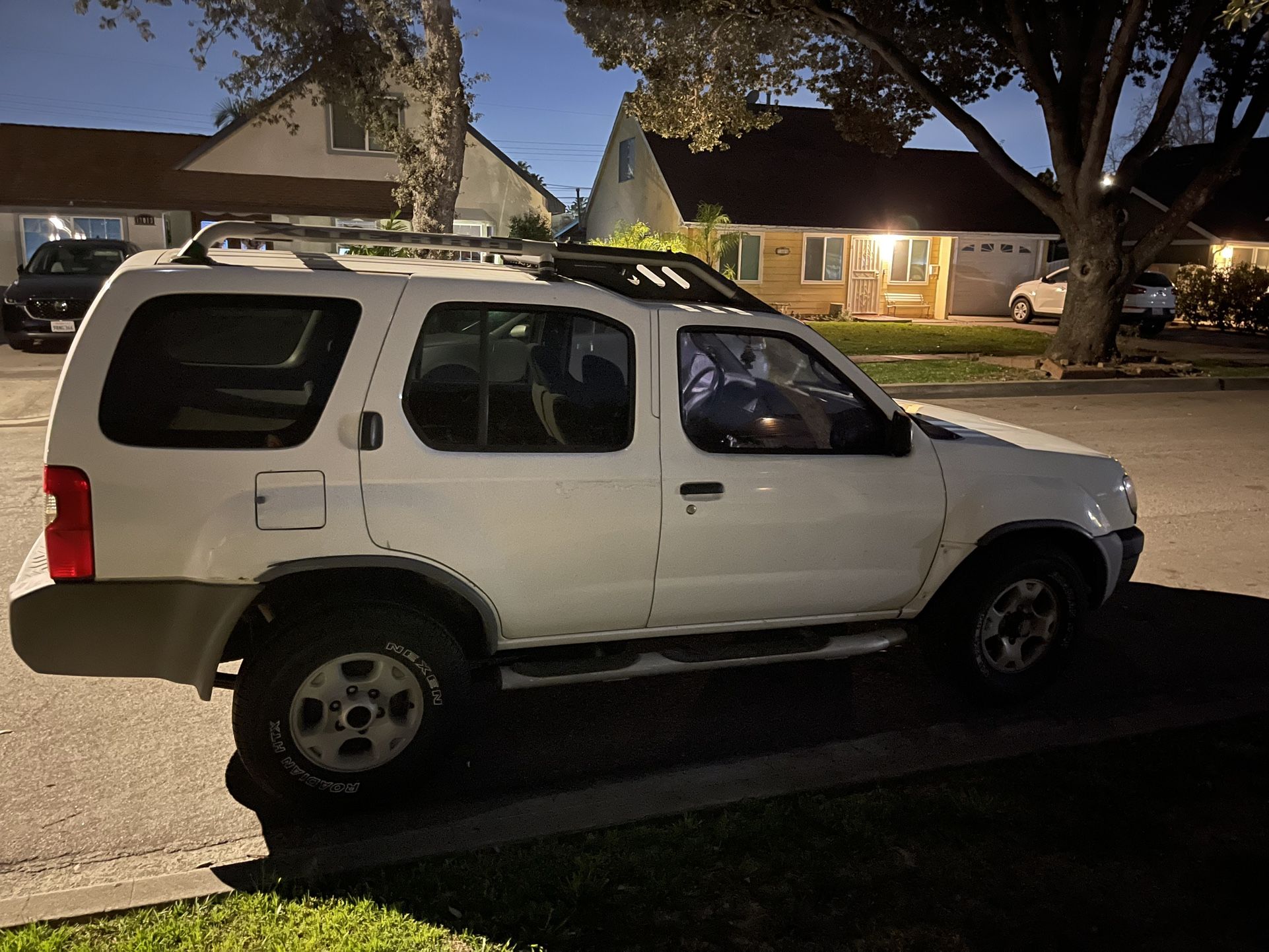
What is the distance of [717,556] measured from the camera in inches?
161

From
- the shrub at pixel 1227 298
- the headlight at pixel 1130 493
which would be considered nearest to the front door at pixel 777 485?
the headlight at pixel 1130 493

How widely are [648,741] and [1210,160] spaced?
693 inches

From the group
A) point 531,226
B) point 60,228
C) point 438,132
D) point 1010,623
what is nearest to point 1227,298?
point 531,226

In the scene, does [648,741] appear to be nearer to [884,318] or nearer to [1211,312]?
[884,318]

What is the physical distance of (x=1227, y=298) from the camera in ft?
94.1

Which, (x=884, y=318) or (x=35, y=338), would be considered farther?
(x=884, y=318)

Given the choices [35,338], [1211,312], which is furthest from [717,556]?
[1211,312]

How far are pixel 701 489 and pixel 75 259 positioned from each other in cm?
1850

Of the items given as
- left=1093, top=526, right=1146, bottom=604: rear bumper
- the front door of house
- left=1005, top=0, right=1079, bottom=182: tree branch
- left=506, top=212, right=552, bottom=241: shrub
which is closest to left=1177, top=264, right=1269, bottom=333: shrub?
the front door of house

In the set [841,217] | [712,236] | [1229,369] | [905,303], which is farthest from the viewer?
[905,303]

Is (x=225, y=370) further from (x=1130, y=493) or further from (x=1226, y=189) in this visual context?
(x=1226, y=189)

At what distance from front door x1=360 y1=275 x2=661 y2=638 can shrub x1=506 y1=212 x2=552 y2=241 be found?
73.8ft

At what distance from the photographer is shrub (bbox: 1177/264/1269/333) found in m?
27.9

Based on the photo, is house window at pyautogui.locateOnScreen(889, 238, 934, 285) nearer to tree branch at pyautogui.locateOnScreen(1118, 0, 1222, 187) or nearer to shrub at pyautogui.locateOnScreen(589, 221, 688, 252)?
shrub at pyautogui.locateOnScreen(589, 221, 688, 252)
